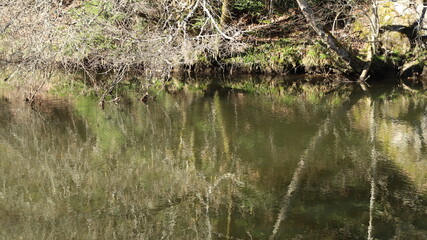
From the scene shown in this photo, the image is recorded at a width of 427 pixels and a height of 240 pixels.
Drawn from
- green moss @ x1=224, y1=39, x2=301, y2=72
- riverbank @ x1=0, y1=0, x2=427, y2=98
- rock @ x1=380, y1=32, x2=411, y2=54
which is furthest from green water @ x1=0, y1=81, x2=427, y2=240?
green moss @ x1=224, y1=39, x2=301, y2=72

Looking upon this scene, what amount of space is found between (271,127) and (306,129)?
638 mm

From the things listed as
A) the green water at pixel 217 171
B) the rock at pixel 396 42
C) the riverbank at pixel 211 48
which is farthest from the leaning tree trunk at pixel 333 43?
the green water at pixel 217 171

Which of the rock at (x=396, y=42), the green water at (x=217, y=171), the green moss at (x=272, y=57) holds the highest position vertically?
the rock at (x=396, y=42)

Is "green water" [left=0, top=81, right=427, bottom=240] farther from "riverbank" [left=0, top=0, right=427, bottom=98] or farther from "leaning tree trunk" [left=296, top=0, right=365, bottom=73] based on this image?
"leaning tree trunk" [left=296, top=0, right=365, bottom=73]

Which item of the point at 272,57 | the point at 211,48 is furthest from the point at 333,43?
the point at 211,48

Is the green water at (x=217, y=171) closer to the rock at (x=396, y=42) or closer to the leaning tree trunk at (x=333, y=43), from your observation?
the leaning tree trunk at (x=333, y=43)

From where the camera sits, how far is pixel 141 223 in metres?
5.43

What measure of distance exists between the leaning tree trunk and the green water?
2.13 metres

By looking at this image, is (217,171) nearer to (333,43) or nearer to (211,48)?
(211,48)

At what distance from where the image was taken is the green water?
5305mm

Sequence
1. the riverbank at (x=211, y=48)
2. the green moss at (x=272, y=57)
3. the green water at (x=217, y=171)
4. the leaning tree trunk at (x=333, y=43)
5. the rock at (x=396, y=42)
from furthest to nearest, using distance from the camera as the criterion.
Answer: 1. the green moss at (x=272, y=57)
2. the rock at (x=396, y=42)
3. the leaning tree trunk at (x=333, y=43)
4. the riverbank at (x=211, y=48)
5. the green water at (x=217, y=171)

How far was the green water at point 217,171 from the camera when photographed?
17.4 feet

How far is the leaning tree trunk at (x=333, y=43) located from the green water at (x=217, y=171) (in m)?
2.13

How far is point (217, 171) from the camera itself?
696cm
